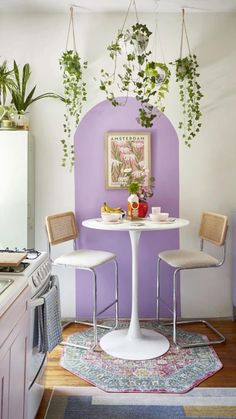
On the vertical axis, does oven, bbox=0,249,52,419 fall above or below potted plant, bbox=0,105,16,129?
below

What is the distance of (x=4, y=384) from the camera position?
112 cm

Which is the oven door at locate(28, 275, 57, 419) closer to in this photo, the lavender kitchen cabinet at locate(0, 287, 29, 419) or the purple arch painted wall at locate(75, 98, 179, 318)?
the lavender kitchen cabinet at locate(0, 287, 29, 419)

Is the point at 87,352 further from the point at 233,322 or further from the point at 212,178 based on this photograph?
the point at 212,178

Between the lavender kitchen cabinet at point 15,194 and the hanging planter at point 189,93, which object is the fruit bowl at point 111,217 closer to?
the lavender kitchen cabinet at point 15,194

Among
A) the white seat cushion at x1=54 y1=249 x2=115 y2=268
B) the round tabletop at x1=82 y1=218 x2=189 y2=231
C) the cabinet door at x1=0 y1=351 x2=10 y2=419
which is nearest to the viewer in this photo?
the cabinet door at x1=0 y1=351 x2=10 y2=419

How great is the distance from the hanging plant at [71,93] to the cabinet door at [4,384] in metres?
2.07

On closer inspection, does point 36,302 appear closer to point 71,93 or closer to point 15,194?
point 15,194

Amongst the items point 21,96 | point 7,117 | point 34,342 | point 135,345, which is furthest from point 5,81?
point 135,345

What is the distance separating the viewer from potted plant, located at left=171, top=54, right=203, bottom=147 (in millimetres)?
2906

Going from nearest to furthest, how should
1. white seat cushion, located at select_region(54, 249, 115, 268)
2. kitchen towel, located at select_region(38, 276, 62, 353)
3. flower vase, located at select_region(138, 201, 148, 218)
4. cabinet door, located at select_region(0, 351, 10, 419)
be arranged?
cabinet door, located at select_region(0, 351, 10, 419), kitchen towel, located at select_region(38, 276, 62, 353), white seat cushion, located at select_region(54, 249, 115, 268), flower vase, located at select_region(138, 201, 148, 218)

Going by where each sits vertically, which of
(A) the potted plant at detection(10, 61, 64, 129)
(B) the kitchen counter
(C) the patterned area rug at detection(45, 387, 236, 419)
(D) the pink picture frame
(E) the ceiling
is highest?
(E) the ceiling

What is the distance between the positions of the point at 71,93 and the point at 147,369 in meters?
2.20

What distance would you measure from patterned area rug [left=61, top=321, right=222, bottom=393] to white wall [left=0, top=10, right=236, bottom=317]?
1005 millimetres

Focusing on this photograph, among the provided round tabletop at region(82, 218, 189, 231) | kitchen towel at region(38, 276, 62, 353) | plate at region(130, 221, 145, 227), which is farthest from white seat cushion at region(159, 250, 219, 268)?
kitchen towel at region(38, 276, 62, 353)
